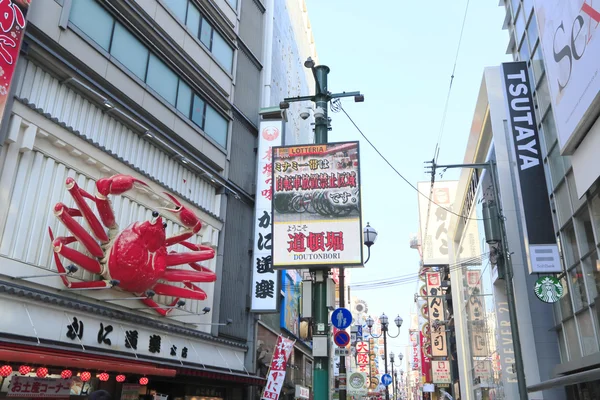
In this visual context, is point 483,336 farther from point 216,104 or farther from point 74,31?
point 74,31

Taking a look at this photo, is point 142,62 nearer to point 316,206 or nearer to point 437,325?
point 316,206

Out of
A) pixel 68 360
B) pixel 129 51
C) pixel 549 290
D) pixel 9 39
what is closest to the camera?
pixel 68 360

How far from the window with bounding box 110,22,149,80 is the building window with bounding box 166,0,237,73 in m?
3.13

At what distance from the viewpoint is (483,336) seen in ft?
89.8

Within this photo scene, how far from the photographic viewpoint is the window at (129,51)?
1603 centimetres

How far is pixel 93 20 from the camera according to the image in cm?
1509

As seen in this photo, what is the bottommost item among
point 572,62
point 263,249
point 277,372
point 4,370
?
point 4,370

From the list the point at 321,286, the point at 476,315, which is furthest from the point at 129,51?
the point at 476,315

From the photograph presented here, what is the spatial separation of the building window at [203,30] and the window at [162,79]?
259 centimetres

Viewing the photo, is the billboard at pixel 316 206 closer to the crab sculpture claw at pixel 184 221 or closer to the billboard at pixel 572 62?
the crab sculpture claw at pixel 184 221

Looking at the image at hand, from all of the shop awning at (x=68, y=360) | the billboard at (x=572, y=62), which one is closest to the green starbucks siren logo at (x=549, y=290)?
the billboard at (x=572, y=62)

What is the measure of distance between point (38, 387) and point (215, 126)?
13.1m

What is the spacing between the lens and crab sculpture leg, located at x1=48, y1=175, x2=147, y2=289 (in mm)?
12359

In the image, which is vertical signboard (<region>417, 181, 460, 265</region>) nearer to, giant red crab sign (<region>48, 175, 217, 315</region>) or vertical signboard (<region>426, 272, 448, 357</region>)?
vertical signboard (<region>426, 272, 448, 357</region>)
